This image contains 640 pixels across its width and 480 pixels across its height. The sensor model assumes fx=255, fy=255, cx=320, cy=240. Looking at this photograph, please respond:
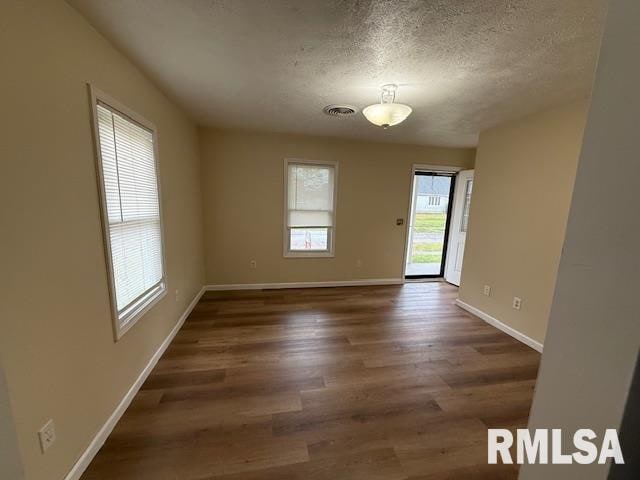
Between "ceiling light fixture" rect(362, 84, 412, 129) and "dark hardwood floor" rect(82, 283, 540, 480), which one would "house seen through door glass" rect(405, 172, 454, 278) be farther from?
"ceiling light fixture" rect(362, 84, 412, 129)

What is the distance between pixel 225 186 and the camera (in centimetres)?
386

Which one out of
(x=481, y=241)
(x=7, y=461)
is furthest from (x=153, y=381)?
(x=481, y=241)

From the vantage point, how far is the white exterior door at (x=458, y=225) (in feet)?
14.9

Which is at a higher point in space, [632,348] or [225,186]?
[225,186]

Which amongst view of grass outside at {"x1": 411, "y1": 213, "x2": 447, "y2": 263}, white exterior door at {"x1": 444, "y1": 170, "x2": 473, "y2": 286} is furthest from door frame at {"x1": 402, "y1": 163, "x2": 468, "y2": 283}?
view of grass outside at {"x1": 411, "y1": 213, "x2": 447, "y2": 263}

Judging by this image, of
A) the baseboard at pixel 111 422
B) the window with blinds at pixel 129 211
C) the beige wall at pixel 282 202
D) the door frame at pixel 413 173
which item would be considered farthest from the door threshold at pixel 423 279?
the window with blinds at pixel 129 211

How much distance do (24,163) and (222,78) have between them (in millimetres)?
1527

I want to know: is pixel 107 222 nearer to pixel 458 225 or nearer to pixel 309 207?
pixel 309 207

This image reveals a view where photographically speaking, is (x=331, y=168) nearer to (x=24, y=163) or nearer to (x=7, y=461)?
(x=24, y=163)

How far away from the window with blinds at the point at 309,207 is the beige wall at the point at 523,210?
2.11 m

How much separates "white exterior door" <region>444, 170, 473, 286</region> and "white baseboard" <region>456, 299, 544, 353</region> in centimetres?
95

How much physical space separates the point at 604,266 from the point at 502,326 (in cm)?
323

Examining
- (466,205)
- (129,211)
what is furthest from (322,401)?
(466,205)

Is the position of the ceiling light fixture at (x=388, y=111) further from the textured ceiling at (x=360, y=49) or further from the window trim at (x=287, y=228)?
the window trim at (x=287, y=228)
